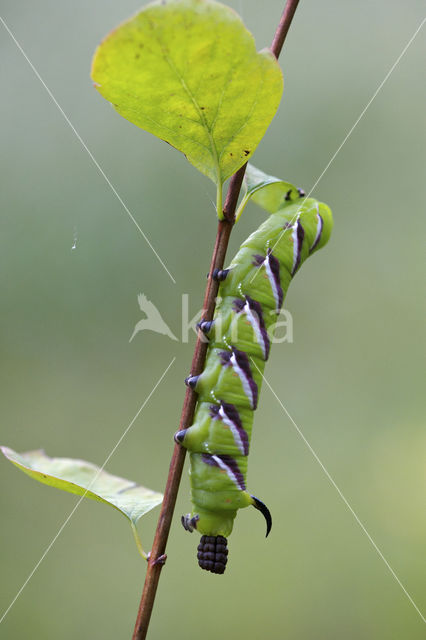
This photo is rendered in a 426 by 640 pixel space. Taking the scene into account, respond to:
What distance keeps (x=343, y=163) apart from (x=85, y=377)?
1.97 m

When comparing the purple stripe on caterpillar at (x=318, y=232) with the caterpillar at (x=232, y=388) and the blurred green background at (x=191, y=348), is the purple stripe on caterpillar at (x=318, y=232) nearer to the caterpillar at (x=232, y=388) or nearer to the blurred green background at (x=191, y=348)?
the caterpillar at (x=232, y=388)

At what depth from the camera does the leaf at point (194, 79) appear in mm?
565

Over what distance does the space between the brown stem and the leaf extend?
56mm

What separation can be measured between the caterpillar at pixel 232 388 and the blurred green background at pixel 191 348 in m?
1.66

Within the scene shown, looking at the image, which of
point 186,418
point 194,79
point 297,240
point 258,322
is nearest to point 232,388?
point 258,322

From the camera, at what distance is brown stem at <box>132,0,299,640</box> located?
0.68 meters

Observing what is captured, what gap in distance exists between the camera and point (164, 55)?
59cm

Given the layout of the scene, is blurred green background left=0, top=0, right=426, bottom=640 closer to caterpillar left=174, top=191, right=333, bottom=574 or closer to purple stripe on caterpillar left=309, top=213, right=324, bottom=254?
purple stripe on caterpillar left=309, top=213, right=324, bottom=254

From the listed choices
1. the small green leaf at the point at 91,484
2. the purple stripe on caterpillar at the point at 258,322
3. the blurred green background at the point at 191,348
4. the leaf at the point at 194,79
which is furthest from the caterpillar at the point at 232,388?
the blurred green background at the point at 191,348

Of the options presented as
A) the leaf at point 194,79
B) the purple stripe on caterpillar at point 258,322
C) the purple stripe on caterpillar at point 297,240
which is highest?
the leaf at point 194,79

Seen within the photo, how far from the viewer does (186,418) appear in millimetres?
799

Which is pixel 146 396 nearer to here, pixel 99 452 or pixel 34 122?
pixel 99 452

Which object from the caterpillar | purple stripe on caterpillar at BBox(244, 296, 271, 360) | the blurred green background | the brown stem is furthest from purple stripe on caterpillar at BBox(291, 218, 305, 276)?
the blurred green background

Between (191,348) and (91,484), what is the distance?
1.91 metres
